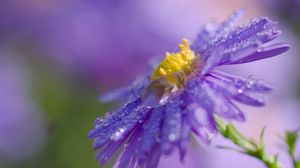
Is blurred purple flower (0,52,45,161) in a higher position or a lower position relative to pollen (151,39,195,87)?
higher

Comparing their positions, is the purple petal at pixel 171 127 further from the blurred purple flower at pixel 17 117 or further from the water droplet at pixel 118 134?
the blurred purple flower at pixel 17 117

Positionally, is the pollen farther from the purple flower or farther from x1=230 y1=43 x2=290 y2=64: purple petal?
x1=230 y1=43 x2=290 y2=64: purple petal

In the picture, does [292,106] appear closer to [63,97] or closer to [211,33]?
[63,97]

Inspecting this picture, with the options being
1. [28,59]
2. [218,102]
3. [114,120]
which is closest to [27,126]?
[28,59]

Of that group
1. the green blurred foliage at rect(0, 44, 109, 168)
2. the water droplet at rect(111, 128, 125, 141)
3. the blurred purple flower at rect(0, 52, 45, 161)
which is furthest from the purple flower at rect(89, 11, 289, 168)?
the blurred purple flower at rect(0, 52, 45, 161)

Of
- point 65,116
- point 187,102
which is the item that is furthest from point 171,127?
point 65,116

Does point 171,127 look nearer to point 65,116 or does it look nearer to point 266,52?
point 266,52

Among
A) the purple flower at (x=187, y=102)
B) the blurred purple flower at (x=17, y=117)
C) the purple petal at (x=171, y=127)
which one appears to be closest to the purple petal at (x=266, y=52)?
the purple flower at (x=187, y=102)
